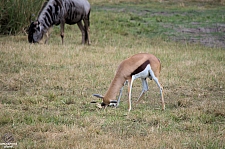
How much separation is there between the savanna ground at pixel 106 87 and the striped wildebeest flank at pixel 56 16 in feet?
1.36

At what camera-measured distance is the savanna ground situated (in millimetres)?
5793

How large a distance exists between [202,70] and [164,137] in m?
5.12

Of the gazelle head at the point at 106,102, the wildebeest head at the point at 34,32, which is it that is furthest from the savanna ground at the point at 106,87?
the wildebeest head at the point at 34,32

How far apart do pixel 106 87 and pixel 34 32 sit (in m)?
5.69

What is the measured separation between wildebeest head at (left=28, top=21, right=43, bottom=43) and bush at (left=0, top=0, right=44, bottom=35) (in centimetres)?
84

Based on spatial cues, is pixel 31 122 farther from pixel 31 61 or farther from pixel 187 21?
pixel 187 21

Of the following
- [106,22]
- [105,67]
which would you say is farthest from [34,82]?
[106,22]

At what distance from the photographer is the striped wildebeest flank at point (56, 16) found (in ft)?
45.7

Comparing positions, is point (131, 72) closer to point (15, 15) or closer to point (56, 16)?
point (56, 16)

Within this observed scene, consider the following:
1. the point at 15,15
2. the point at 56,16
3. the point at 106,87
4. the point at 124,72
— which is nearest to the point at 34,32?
the point at 56,16

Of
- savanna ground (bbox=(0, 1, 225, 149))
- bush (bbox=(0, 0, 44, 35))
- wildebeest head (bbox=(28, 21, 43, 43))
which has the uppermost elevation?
bush (bbox=(0, 0, 44, 35))

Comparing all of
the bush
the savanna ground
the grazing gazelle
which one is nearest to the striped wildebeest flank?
the savanna ground

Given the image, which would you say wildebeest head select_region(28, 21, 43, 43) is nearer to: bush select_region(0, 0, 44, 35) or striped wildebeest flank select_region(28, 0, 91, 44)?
striped wildebeest flank select_region(28, 0, 91, 44)

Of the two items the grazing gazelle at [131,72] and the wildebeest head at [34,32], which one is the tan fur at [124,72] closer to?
the grazing gazelle at [131,72]
